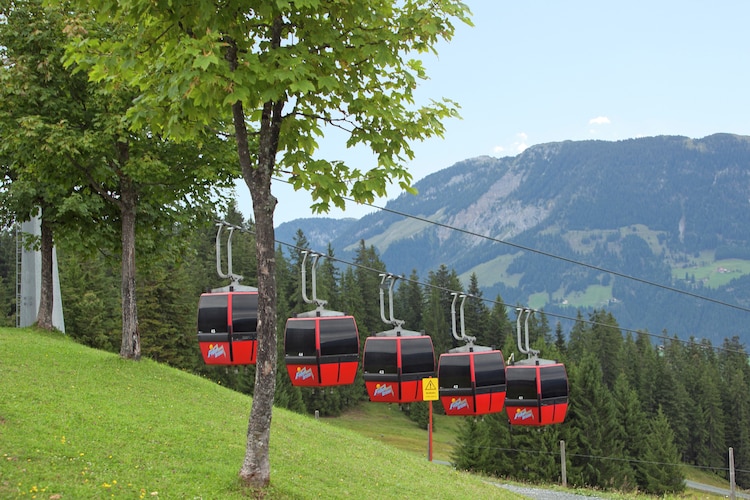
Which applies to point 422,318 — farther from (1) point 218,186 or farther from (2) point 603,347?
(1) point 218,186

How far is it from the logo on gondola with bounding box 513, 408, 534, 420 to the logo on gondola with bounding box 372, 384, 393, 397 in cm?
643

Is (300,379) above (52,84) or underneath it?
underneath

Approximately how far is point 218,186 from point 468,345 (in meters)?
11.1

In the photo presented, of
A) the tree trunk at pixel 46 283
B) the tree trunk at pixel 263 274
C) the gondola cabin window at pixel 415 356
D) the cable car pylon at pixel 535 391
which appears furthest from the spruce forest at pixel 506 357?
the tree trunk at pixel 263 274

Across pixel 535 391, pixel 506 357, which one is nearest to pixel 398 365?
pixel 535 391

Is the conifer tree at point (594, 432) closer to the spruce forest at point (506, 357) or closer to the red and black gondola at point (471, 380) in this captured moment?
the spruce forest at point (506, 357)

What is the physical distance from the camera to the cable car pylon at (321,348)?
54.2ft

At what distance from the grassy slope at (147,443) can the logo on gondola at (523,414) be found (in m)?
2.74

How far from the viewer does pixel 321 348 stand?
16.5 m

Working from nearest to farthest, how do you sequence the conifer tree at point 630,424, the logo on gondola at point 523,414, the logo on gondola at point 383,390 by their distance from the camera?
the logo on gondola at point 383,390, the logo on gondola at point 523,414, the conifer tree at point 630,424

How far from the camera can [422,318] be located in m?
116

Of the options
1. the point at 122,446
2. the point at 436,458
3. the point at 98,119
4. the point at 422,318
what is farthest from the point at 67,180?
the point at 422,318

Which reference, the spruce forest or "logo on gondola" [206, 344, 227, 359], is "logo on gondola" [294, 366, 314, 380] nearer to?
"logo on gondola" [206, 344, 227, 359]

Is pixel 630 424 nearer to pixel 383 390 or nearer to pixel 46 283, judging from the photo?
pixel 46 283
